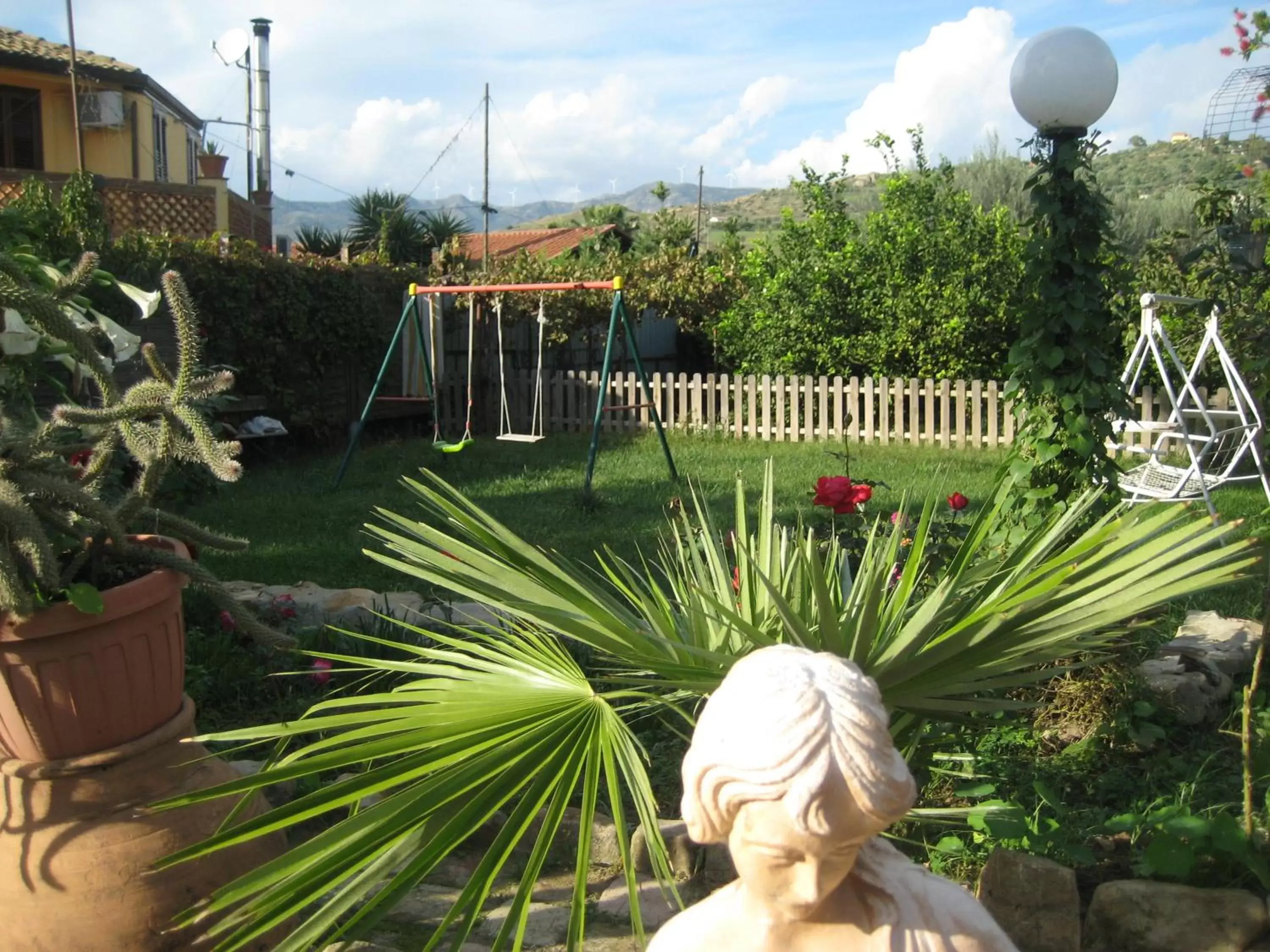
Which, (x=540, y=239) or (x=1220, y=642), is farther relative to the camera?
(x=540, y=239)

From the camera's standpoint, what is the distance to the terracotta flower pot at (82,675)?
2441mm

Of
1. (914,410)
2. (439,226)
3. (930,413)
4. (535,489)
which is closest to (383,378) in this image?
(535,489)

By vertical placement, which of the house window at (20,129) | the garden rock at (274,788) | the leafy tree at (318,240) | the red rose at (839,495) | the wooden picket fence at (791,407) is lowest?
the garden rock at (274,788)

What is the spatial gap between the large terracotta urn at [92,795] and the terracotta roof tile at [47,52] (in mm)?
16442

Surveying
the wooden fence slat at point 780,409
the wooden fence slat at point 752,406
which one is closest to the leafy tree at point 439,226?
the wooden fence slat at point 752,406

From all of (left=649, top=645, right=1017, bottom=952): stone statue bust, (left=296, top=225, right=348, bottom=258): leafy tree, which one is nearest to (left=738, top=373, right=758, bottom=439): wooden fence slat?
(left=649, top=645, right=1017, bottom=952): stone statue bust

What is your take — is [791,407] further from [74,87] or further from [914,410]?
[74,87]

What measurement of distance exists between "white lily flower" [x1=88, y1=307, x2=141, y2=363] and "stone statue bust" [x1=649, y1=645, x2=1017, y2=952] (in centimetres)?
271

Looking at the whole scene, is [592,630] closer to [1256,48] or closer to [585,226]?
[1256,48]

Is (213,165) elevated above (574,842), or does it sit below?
above

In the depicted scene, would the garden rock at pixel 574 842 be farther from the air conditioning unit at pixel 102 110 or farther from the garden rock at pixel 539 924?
the air conditioning unit at pixel 102 110

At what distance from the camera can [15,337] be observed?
2.84m

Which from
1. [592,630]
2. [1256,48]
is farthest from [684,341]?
[592,630]

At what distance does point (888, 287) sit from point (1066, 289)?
8.78 metres
